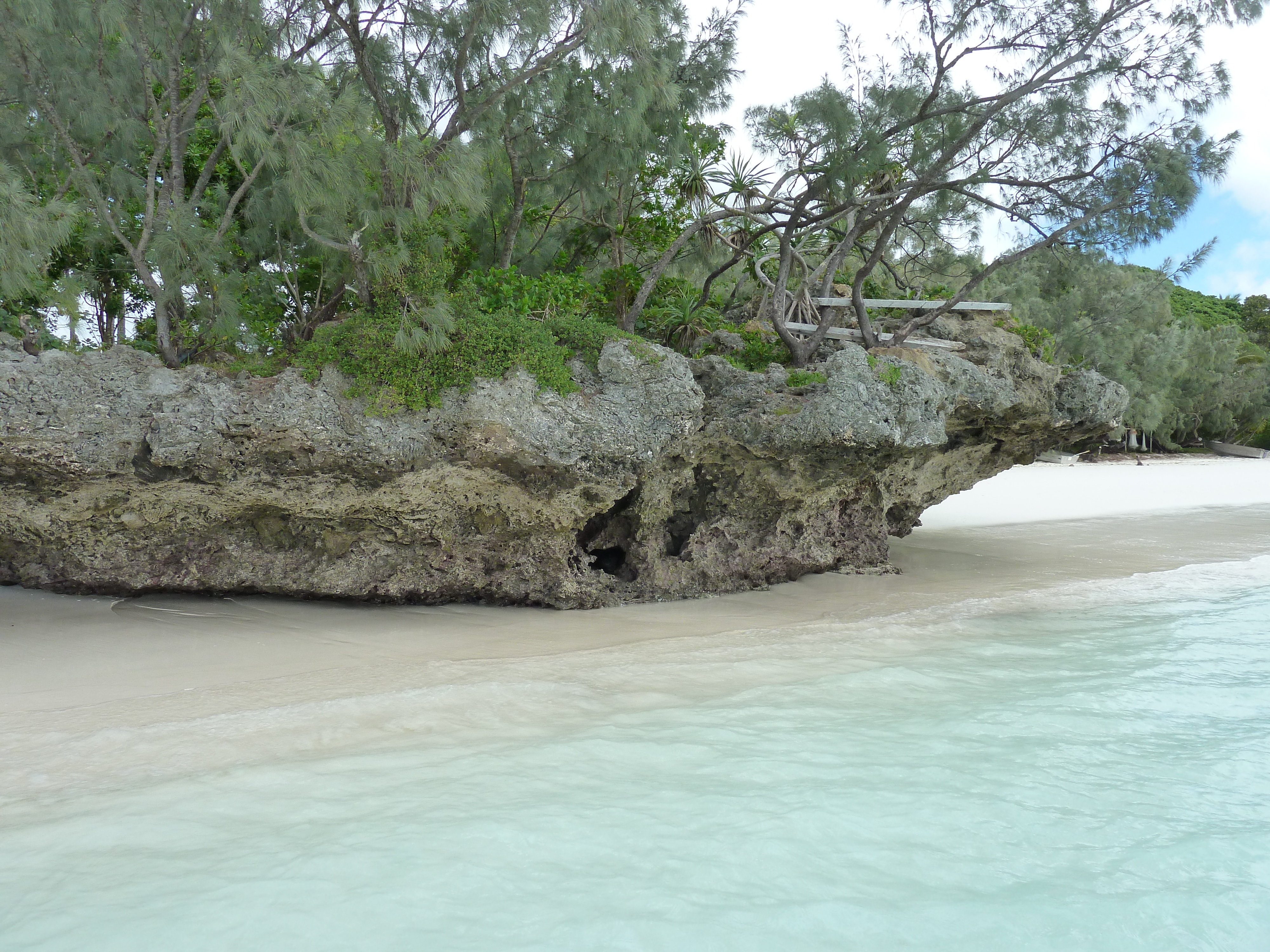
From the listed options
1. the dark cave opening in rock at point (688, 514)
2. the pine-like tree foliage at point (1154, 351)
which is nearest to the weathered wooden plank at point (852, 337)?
the dark cave opening in rock at point (688, 514)

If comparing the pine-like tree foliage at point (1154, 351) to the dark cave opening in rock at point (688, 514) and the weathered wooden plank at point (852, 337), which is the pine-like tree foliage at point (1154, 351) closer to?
the weathered wooden plank at point (852, 337)

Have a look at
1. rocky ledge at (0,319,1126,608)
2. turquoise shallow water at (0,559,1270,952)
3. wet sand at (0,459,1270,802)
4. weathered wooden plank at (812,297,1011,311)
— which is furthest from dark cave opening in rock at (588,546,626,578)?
weathered wooden plank at (812,297,1011,311)

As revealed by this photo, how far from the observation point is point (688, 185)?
11.1 meters

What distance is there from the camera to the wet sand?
17.3ft

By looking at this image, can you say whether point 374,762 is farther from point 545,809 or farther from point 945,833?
point 945,833

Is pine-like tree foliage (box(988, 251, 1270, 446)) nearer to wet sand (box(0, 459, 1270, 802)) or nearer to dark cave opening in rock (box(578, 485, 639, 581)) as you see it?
wet sand (box(0, 459, 1270, 802))

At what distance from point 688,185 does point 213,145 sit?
22.3ft

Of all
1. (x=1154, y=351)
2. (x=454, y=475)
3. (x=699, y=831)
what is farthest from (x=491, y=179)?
(x=1154, y=351)

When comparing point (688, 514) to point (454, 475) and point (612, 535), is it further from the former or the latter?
point (454, 475)

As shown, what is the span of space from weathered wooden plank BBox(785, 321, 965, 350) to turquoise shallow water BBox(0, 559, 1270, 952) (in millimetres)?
5608

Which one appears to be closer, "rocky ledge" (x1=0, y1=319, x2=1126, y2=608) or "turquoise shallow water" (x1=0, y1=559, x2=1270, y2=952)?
"turquoise shallow water" (x1=0, y1=559, x2=1270, y2=952)

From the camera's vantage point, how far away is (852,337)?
1065 centimetres

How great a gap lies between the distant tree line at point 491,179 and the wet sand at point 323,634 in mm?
2317

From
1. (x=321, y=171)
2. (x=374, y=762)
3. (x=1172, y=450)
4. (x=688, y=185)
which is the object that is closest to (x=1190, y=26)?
(x=688, y=185)
